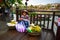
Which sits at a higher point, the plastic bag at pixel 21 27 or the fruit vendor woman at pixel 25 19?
the fruit vendor woman at pixel 25 19

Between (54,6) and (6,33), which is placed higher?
(54,6)

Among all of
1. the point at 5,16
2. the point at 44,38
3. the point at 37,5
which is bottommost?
the point at 44,38

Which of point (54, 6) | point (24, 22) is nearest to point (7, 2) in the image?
point (24, 22)

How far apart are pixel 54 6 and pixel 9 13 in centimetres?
130

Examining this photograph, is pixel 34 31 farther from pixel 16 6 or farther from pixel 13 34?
pixel 16 6

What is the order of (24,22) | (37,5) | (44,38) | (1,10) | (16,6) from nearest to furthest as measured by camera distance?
(44,38)
(24,22)
(16,6)
(1,10)
(37,5)

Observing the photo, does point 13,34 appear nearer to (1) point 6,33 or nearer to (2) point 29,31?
(1) point 6,33

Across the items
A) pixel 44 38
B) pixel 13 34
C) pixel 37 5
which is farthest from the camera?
pixel 37 5

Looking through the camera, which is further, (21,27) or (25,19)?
(25,19)

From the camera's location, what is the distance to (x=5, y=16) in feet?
7.32

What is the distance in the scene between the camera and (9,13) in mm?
2205

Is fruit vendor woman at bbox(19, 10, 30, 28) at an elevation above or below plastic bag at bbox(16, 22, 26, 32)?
above

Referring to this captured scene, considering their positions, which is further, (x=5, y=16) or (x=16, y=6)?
(x=5, y=16)

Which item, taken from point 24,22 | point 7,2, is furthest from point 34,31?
point 7,2
